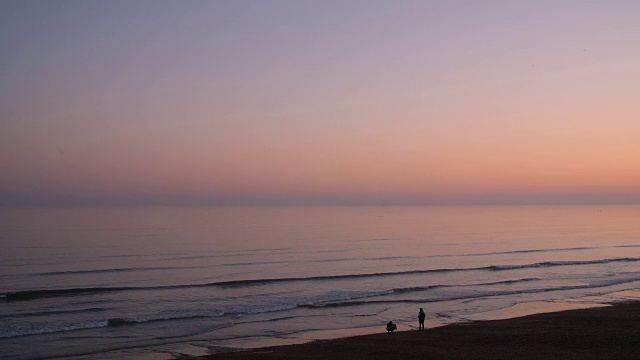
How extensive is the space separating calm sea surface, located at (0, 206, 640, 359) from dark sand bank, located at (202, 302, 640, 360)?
2.84 m

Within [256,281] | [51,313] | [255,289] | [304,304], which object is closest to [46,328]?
[51,313]

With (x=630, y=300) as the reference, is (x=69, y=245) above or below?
above

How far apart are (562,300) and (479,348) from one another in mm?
15348

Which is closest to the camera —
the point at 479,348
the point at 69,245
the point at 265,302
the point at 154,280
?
the point at 479,348

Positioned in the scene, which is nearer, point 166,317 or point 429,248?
point 166,317

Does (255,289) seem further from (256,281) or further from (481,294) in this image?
(481,294)

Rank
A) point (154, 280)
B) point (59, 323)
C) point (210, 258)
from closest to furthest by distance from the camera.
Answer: point (59, 323), point (154, 280), point (210, 258)

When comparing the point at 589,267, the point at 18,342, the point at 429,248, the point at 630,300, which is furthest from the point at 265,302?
the point at 429,248

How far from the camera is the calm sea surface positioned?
24.6 meters

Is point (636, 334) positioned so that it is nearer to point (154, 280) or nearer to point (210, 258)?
point (154, 280)

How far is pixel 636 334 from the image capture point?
71.2 ft

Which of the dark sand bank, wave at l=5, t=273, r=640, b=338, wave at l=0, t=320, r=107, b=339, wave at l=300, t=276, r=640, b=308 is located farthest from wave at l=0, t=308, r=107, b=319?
the dark sand bank

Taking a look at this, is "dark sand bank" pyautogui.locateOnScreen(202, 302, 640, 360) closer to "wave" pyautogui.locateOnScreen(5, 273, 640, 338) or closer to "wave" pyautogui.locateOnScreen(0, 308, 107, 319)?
"wave" pyautogui.locateOnScreen(5, 273, 640, 338)

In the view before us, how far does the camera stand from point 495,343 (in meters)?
21.1
